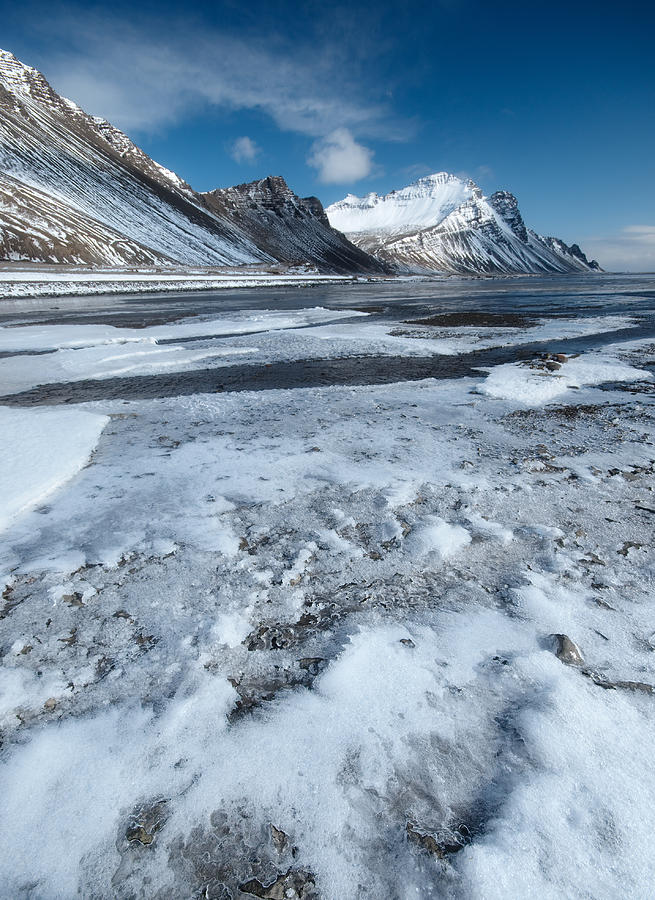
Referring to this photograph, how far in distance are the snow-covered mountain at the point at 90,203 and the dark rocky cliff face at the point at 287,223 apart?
1.16 meters

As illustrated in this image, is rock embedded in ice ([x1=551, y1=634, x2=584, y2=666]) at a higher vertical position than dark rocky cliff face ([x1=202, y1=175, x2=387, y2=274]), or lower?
lower

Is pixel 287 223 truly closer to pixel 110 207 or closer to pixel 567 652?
pixel 110 207

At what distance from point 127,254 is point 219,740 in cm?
9802

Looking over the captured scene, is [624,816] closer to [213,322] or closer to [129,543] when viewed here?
[129,543]

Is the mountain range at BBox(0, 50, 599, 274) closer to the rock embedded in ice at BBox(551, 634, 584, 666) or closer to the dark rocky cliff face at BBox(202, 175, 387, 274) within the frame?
the dark rocky cliff face at BBox(202, 175, 387, 274)

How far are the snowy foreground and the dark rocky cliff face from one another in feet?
507

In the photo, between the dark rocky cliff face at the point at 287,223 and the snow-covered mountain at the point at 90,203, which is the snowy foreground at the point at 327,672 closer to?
the snow-covered mountain at the point at 90,203

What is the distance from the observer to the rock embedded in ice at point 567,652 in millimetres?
1957

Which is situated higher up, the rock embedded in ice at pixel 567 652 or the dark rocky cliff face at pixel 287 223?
the dark rocky cliff face at pixel 287 223

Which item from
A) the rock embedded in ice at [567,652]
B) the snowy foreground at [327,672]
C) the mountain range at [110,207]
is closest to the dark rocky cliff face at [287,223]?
the mountain range at [110,207]

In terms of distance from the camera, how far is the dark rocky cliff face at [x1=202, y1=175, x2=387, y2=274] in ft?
496

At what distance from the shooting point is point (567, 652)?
6.53ft

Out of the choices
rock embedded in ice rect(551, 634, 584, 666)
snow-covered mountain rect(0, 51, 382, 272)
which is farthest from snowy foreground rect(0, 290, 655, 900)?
snow-covered mountain rect(0, 51, 382, 272)

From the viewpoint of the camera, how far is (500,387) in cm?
686
